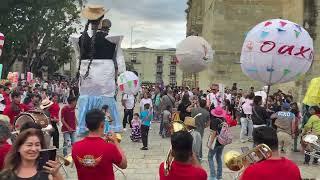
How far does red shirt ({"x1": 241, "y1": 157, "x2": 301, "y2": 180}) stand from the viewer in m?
4.22

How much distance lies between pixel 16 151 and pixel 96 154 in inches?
43.2

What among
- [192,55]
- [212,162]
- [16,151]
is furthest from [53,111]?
[16,151]

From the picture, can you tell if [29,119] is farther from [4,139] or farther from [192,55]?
[192,55]

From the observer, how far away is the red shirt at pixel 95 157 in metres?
5.09

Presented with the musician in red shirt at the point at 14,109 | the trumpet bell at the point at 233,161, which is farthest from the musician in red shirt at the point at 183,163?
the musician in red shirt at the point at 14,109

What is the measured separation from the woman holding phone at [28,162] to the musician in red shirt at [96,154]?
95cm

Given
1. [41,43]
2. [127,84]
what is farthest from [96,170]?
[41,43]

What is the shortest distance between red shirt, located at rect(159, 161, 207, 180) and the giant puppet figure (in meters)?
4.61

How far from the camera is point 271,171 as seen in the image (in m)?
4.23

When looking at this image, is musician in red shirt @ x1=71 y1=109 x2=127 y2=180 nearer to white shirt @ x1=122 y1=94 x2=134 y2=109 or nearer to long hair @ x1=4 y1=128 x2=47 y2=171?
long hair @ x1=4 y1=128 x2=47 y2=171

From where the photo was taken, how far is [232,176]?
10297 millimetres

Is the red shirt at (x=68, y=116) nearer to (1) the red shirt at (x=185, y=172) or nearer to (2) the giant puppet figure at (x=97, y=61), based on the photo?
(2) the giant puppet figure at (x=97, y=61)

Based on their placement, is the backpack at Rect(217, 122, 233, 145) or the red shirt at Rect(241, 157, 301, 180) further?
the backpack at Rect(217, 122, 233, 145)

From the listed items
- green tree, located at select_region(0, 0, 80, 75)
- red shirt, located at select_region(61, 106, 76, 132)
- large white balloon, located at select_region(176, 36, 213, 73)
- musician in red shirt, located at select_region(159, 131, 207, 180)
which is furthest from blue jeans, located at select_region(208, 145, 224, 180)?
green tree, located at select_region(0, 0, 80, 75)
